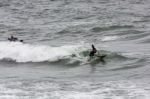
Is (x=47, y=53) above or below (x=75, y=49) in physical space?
below

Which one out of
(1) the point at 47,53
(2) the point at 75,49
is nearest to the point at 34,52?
(1) the point at 47,53

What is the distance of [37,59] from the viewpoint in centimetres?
2620

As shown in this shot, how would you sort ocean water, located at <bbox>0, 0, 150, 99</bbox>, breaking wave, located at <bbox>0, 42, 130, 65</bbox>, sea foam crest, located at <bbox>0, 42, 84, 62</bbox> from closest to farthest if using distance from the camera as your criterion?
ocean water, located at <bbox>0, 0, 150, 99</bbox>, breaking wave, located at <bbox>0, 42, 130, 65</bbox>, sea foam crest, located at <bbox>0, 42, 84, 62</bbox>

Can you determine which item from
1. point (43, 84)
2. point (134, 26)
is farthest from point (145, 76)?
point (134, 26)

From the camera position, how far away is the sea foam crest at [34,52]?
86.2ft

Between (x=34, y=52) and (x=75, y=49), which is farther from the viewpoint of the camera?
(x=34, y=52)

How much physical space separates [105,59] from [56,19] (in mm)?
13823

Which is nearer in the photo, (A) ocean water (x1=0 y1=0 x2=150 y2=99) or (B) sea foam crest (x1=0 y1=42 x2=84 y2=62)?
(A) ocean water (x1=0 y1=0 x2=150 y2=99)

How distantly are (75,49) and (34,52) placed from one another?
2325 mm

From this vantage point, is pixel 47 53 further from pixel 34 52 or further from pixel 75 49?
pixel 75 49

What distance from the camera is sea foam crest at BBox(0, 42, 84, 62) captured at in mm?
26281

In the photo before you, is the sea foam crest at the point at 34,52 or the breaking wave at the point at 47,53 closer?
the breaking wave at the point at 47,53

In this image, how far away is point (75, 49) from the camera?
27188 mm

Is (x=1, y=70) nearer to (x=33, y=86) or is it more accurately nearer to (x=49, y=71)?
(x=49, y=71)
